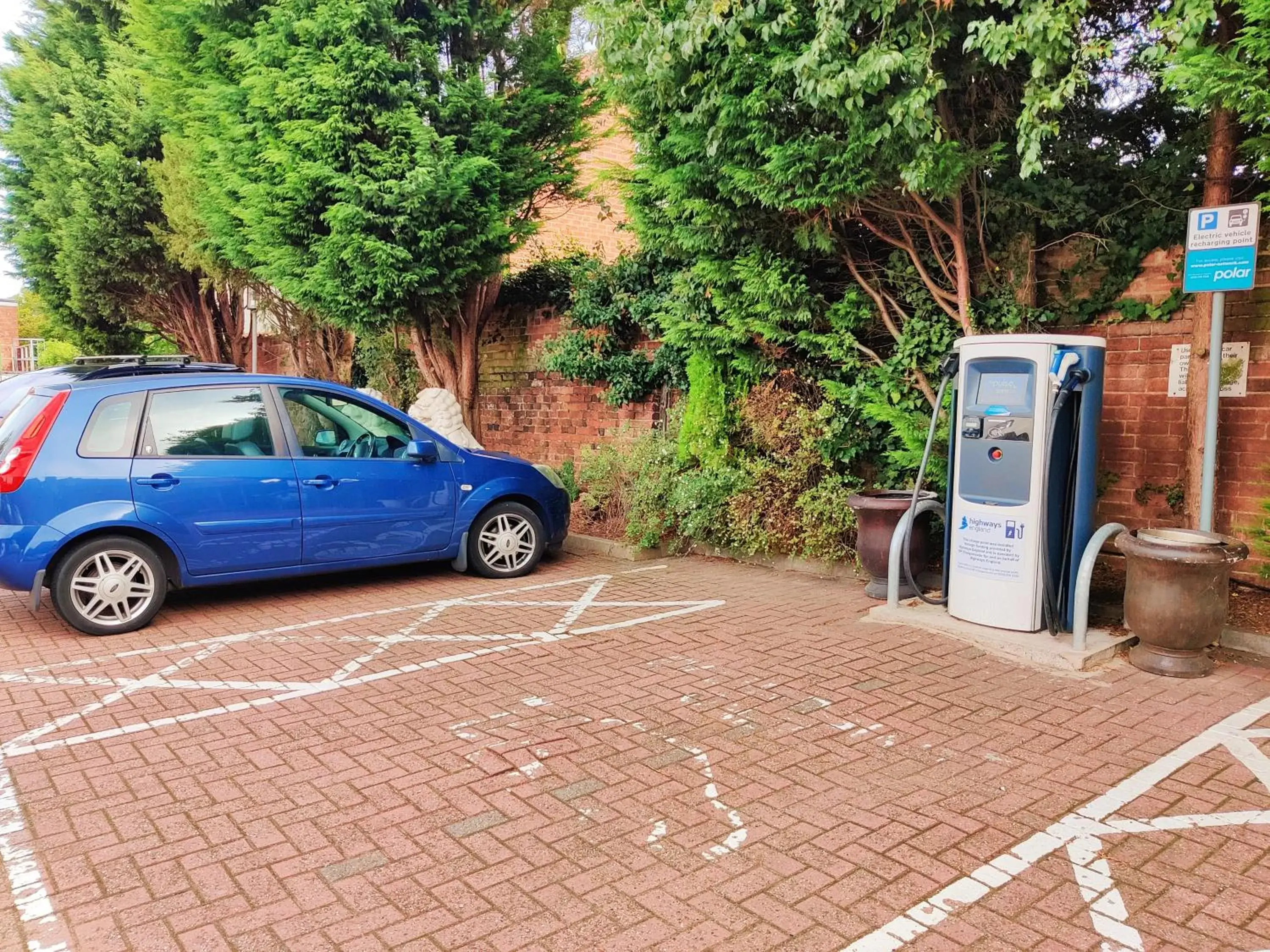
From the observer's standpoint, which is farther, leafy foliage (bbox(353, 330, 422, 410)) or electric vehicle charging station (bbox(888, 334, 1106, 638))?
leafy foliage (bbox(353, 330, 422, 410))

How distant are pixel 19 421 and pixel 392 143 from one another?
4914 millimetres

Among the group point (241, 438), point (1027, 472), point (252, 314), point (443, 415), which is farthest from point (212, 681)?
point (252, 314)

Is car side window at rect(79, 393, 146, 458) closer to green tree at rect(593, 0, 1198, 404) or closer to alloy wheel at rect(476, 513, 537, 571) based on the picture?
alloy wheel at rect(476, 513, 537, 571)

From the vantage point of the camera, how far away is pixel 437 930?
278 centimetres

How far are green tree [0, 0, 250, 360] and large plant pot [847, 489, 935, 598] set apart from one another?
13718mm

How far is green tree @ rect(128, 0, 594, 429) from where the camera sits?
30.8 ft

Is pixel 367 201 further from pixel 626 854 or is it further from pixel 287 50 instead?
pixel 626 854

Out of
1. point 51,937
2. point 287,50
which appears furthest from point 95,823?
point 287,50

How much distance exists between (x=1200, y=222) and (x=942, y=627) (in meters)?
2.90

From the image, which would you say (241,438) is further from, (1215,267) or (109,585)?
(1215,267)

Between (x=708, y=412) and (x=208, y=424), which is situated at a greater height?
(x=708, y=412)

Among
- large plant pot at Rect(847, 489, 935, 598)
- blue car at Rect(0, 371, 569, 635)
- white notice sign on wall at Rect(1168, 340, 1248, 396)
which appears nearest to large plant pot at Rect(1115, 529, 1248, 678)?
white notice sign on wall at Rect(1168, 340, 1248, 396)

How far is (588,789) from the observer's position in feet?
12.2

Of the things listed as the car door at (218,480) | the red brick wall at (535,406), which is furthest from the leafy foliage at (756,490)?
the car door at (218,480)
